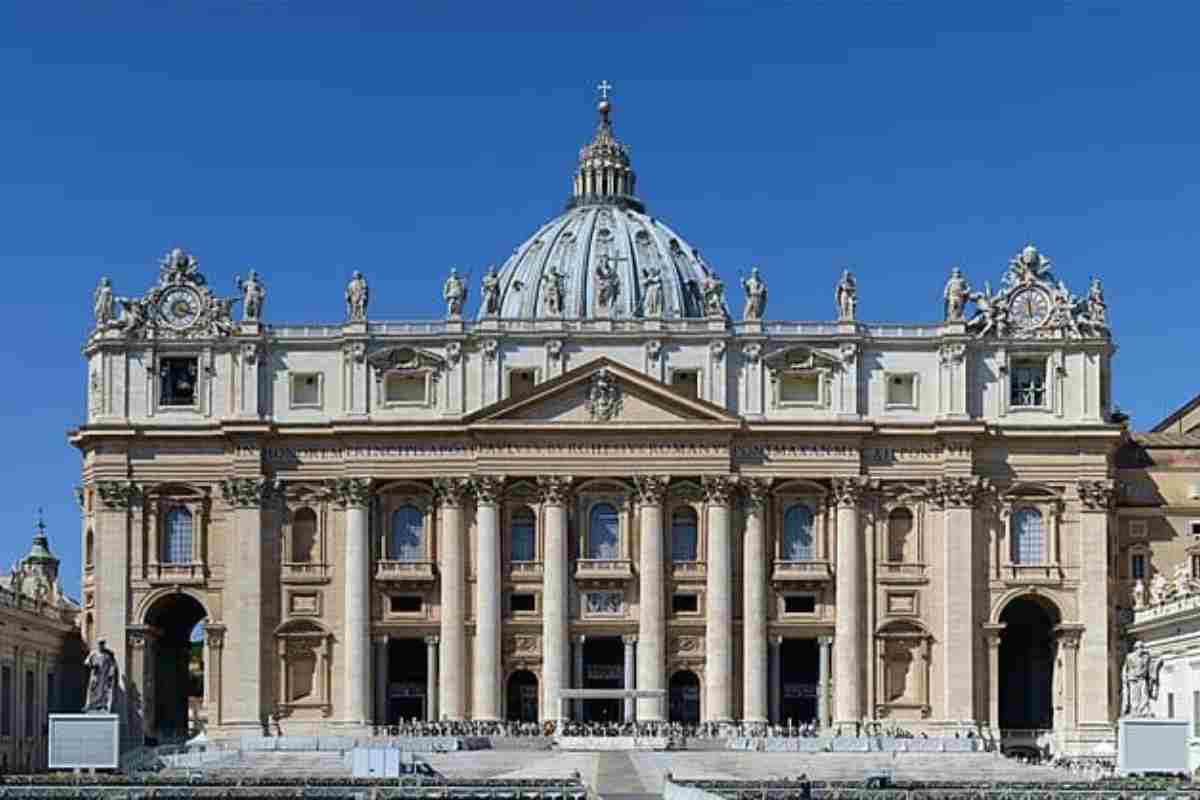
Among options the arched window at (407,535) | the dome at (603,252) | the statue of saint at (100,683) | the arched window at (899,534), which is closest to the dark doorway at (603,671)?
the arched window at (407,535)

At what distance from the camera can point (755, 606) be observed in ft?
397

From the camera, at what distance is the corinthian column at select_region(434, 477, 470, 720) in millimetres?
120625

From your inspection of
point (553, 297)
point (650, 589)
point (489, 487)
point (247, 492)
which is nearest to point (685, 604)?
point (650, 589)

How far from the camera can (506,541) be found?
12244cm

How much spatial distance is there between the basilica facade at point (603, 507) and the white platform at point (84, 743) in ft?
86.0

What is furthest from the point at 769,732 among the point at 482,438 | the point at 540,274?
the point at 540,274

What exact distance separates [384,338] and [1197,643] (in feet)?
129

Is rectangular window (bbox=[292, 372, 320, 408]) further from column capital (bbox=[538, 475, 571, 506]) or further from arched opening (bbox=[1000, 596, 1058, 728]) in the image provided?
arched opening (bbox=[1000, 596, 1058, 728])

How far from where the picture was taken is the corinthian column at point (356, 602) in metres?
121

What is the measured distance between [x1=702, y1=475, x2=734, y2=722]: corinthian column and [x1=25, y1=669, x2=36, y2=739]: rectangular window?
2967cm

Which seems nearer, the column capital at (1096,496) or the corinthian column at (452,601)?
the corinthian column at (452,601)

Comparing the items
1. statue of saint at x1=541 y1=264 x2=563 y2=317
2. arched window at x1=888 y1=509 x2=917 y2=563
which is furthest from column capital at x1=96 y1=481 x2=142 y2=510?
arched window at x1=888 y1=509 x2=917 y2=563

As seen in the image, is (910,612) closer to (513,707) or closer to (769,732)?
(769,732)

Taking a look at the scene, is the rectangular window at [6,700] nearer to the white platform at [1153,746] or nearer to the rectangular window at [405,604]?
the rectangular window at [405,604]
